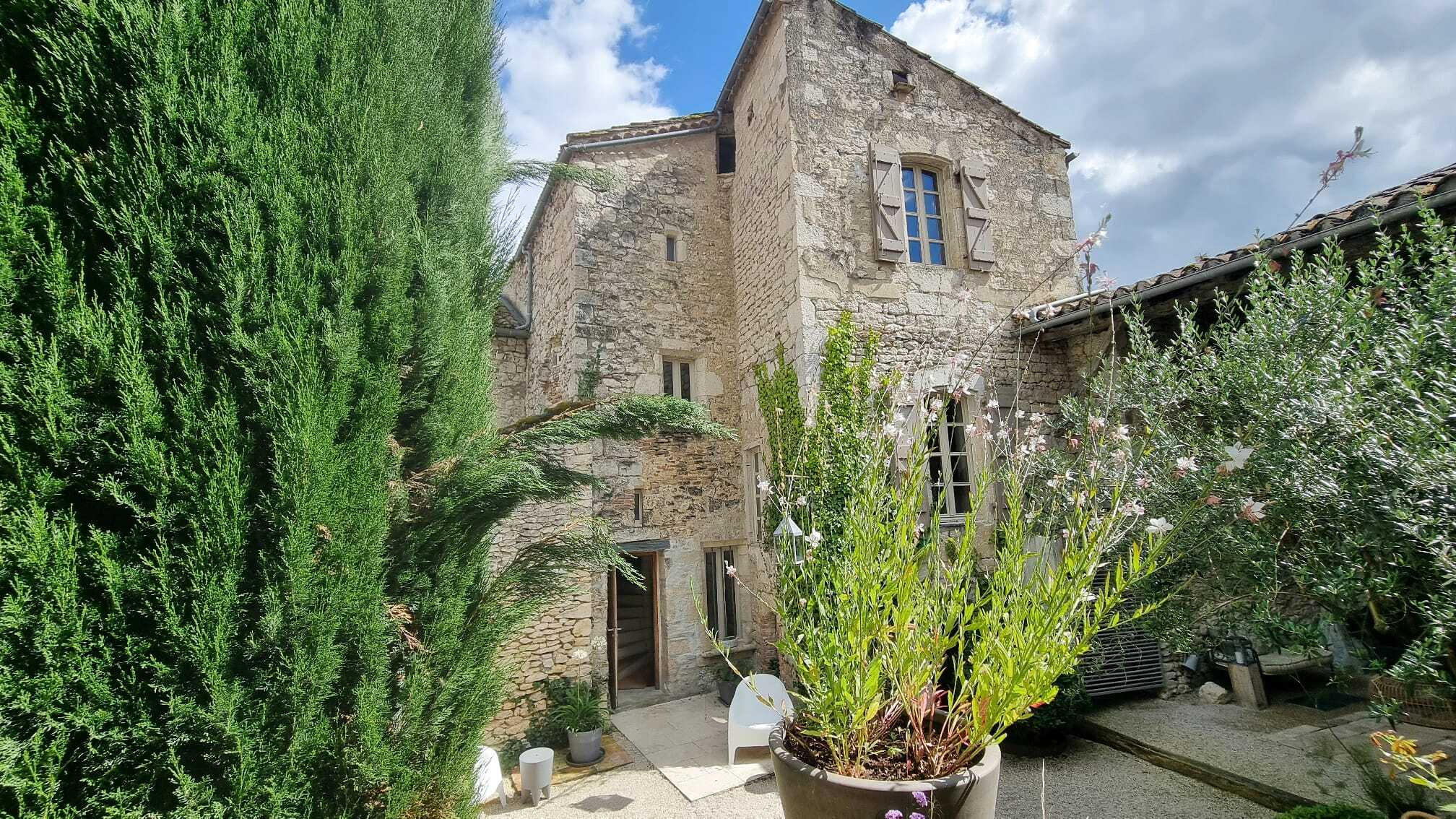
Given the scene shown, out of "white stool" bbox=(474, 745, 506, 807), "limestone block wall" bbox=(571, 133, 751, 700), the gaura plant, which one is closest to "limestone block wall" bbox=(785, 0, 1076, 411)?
"limestone block wall" bbox=(571, 133, 751, 700)

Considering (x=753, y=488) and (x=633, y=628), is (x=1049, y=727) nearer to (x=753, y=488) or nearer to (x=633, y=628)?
(x=753, y=488)

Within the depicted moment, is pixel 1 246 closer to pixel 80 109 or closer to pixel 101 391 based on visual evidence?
pixel 101 391

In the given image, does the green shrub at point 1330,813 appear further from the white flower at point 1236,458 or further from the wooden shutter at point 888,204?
the wooden shutter at point 888,204

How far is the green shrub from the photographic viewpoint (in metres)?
2.64

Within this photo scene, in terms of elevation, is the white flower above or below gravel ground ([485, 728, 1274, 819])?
above

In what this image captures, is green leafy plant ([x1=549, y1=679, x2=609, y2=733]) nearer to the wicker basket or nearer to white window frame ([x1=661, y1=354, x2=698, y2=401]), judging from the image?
white window frame ([x1=661, y1=354, x2=698, y2=401])

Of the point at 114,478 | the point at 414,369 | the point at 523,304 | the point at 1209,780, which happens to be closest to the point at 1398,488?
the point at 1209,780

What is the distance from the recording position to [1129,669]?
6.18 meters

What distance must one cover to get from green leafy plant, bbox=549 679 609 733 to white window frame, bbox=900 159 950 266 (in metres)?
5.73

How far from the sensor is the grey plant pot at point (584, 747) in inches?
222

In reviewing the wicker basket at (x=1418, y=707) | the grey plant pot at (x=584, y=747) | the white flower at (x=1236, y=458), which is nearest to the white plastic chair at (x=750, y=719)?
the grey plant pot at (x=584, y=747)

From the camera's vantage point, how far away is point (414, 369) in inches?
105

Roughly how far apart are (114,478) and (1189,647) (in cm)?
458

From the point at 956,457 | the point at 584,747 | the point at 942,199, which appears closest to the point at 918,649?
the point at 956,457
